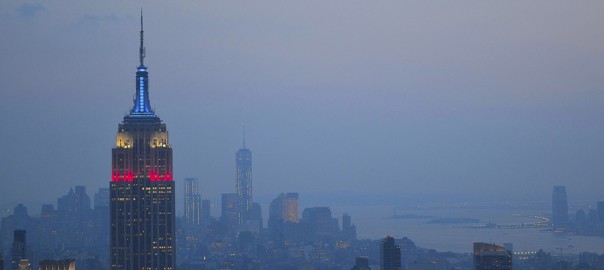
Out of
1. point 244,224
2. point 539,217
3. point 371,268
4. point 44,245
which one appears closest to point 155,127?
Answer: point 44,245

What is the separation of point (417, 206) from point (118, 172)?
25.8 m

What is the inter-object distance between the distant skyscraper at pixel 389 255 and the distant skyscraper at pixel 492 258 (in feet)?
14.5

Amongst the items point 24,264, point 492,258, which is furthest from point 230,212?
point 24,264

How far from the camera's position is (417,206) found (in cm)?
5391

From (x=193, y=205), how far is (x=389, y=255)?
1047cm

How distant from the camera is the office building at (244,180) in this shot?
168ft

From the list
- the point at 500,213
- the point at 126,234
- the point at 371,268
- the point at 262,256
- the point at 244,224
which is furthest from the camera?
the point at 244,224

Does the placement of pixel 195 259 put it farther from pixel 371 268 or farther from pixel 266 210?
pixel 266 210

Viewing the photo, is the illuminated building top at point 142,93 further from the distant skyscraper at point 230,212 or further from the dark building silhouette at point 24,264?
the distant skyscraper at point 230,212

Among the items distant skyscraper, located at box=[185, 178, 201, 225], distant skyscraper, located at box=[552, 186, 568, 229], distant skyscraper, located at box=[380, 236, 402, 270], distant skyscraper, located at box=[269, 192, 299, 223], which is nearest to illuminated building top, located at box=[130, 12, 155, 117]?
distant skyscraper, located at box=[185, 178, 201, 225]

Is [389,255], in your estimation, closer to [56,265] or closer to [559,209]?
[559,209]

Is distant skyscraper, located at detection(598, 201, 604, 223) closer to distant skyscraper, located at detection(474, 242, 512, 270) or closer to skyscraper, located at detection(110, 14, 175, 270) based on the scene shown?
distant skyscraper, located at detection(474, 242, 512, 270)

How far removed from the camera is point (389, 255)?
146ft

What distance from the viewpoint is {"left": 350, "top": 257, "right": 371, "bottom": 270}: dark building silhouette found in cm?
4422
